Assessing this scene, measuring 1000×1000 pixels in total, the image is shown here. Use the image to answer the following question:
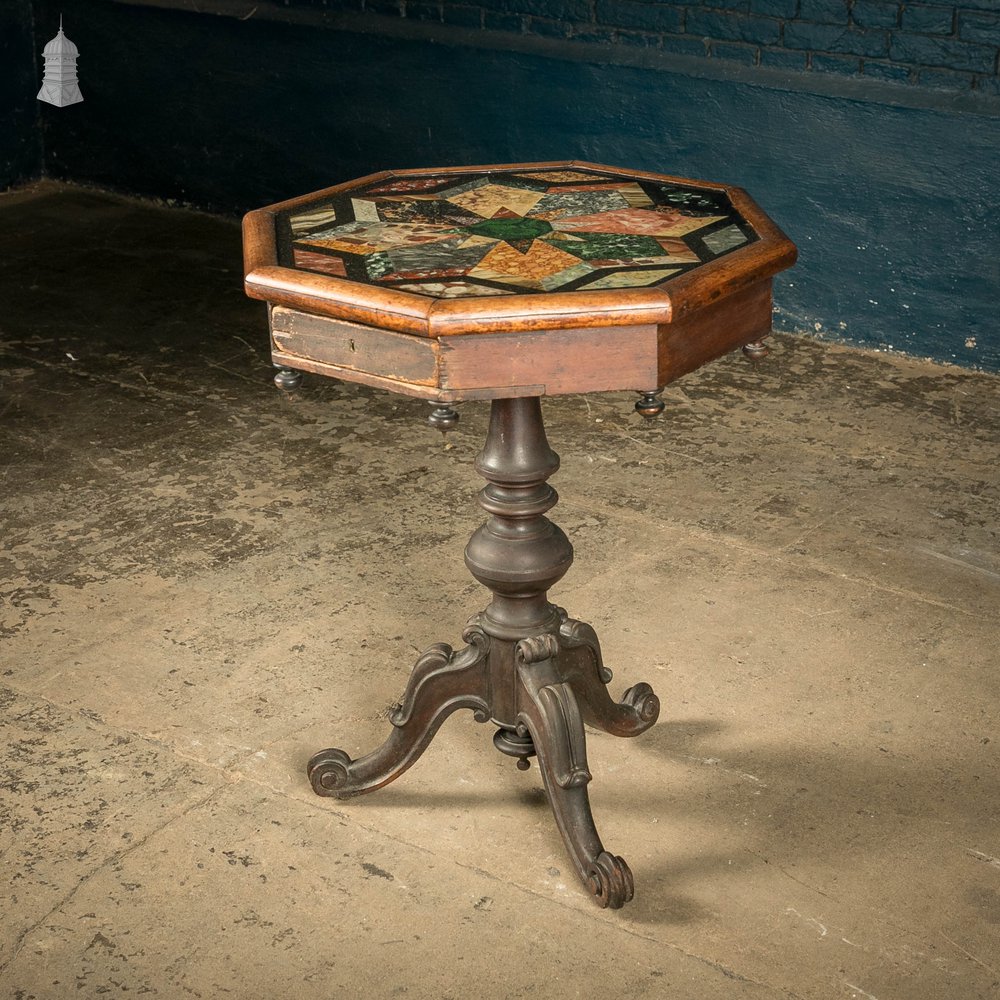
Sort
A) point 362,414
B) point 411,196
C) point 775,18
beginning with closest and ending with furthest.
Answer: point 411,196 < point 362,414 < point 775,18

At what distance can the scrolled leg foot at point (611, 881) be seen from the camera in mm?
2336

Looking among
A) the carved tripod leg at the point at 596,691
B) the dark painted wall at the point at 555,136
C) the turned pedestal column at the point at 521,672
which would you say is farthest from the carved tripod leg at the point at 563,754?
the dark painted wall at the point at 555,136

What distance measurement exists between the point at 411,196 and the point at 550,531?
677 mm

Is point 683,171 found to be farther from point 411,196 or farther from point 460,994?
point 460,994

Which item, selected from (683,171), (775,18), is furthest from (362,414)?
(775,18)

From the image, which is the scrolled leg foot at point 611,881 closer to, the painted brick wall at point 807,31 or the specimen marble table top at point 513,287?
the specimen marble table top at point 513,287

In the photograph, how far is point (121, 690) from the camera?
2.99 m

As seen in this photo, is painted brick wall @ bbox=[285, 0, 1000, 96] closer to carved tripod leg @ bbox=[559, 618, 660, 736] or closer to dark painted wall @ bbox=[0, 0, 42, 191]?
dark painted wall @ bbox=[0, 0, 42, 191]

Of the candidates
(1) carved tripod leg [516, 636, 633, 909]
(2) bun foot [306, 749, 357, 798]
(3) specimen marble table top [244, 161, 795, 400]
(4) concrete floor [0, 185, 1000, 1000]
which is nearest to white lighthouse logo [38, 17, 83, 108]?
(4) concrete floor [0, 185, 1000, 1000]

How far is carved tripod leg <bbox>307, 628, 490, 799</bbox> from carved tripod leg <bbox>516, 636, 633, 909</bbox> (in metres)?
0.12

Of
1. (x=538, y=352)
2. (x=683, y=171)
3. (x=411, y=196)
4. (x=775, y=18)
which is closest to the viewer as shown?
(x=538, y=352)

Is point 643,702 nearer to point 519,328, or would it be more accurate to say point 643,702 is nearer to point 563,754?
point 563,754

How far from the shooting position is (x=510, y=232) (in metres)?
2.47

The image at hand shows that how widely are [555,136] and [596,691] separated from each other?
3.11 meters
